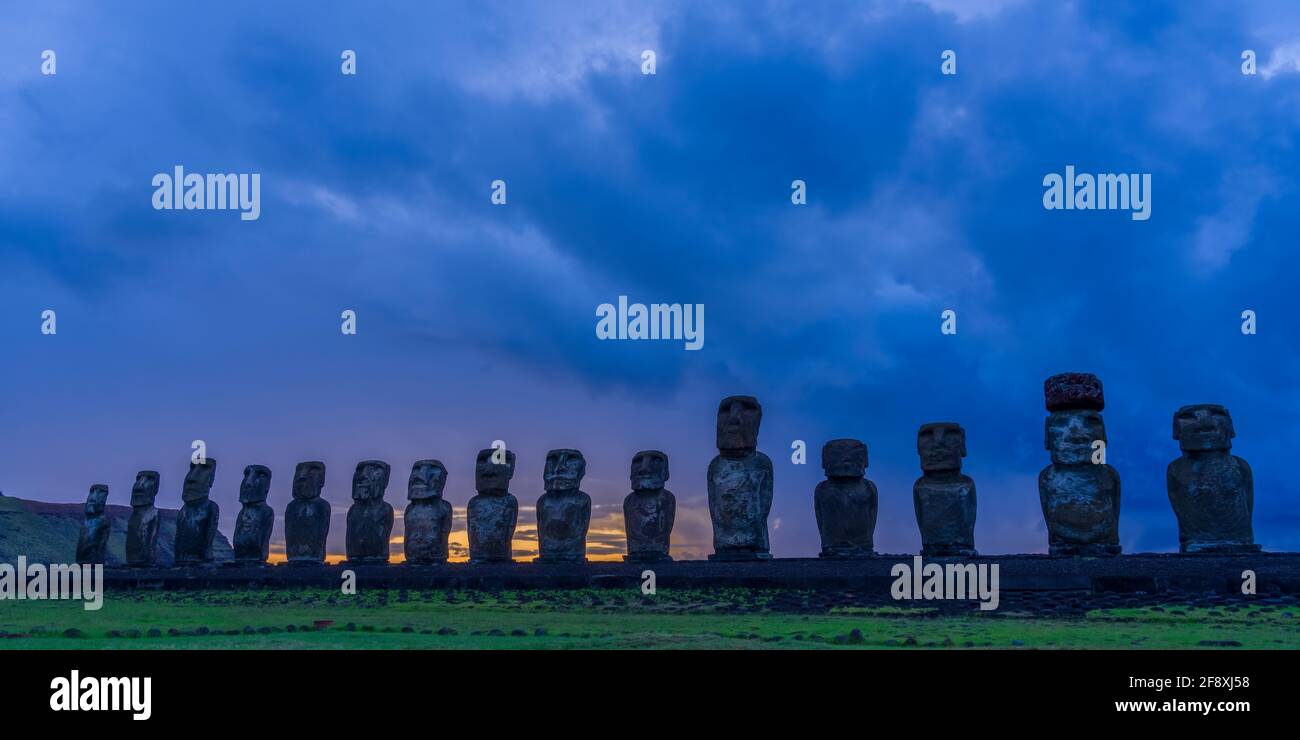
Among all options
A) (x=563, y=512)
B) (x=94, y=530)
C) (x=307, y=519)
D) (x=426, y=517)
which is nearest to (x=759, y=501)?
(x=563, y=512)

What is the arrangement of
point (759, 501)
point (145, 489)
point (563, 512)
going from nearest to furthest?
1. point (759, 501)
2. point (563, 512)
3. point (145, 489)

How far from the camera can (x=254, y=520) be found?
2147 centimetres

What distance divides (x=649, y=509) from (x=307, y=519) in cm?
732

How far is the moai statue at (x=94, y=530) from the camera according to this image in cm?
2347

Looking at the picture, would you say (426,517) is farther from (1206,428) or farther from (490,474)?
(1206,428)

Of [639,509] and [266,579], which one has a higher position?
[639,509]

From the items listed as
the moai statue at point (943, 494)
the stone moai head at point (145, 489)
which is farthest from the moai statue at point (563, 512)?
the stone moai head at point (145, 489)
